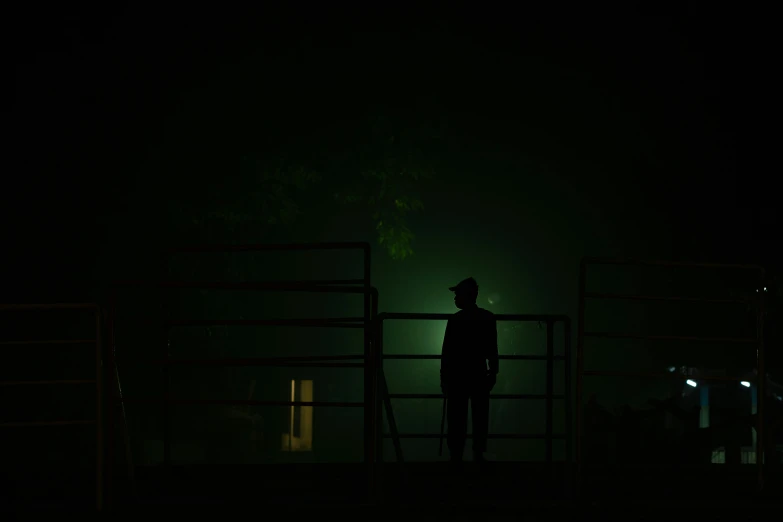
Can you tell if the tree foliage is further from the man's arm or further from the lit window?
the lit window

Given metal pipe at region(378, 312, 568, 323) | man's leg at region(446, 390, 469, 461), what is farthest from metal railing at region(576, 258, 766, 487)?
man's leg at region(446, 390, 469, 461)

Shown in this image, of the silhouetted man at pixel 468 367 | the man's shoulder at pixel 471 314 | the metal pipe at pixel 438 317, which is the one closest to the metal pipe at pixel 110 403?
the metal pipe at pixel 438 317

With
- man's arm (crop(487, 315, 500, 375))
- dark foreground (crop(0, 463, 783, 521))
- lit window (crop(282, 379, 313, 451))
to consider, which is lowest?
lit window (crop(282, 379, 313, 451))

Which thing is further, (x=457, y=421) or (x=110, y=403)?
(x=457, y=421)

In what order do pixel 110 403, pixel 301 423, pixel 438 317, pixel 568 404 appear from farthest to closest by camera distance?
1. pixel 301 423
2. pixel 568 404
3. pixel 438 317
4. pixel 110 403

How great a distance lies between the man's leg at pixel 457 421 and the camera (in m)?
7.61

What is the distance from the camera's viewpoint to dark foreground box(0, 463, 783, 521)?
6.25m

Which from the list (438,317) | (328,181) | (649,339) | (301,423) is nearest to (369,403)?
(438,317)

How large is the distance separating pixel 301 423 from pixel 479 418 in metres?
13.4

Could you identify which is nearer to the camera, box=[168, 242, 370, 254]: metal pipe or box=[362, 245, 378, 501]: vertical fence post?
box=[362, 245, 378, 501]: vertical fence post

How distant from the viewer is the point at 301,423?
67.9ft

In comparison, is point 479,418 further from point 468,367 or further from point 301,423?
point 301,423

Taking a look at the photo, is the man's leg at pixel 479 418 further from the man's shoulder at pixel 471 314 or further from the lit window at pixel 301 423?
the lit window at pixel 301 423

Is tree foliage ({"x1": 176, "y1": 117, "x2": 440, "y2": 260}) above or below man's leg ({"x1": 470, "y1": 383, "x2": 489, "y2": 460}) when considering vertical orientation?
above
